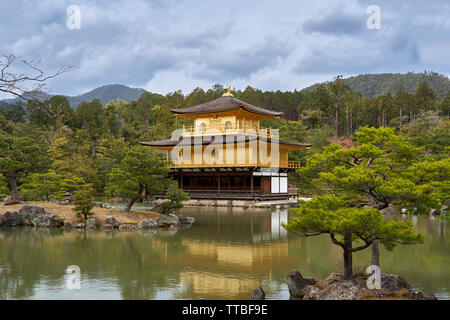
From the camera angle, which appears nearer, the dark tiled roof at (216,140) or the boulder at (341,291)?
the boulder at (341,291)

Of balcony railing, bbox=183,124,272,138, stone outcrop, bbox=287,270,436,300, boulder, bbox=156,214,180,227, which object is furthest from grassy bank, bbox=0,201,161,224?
balcony railing, bbox=183,124,272,138

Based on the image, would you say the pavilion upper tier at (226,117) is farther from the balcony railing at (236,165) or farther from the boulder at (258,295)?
the boulder at (258,295)

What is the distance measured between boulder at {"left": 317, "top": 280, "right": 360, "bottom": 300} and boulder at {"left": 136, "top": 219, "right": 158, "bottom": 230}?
12.7 meters

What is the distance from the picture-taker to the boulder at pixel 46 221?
20142mm

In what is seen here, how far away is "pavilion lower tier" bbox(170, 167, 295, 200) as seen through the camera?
111 ft

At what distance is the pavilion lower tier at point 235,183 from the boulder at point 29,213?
15.4 m

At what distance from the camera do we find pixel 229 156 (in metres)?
35.4

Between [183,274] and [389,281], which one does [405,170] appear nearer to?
[389,281]

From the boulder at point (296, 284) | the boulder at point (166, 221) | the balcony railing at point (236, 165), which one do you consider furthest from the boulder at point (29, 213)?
the balcony railing at point (236, 165)

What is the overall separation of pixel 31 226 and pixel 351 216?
17382 millimetres

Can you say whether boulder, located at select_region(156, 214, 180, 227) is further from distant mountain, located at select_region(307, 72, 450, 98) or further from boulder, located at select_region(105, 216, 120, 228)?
distant mountain, located at select_region(307, 72, 450, 98)
